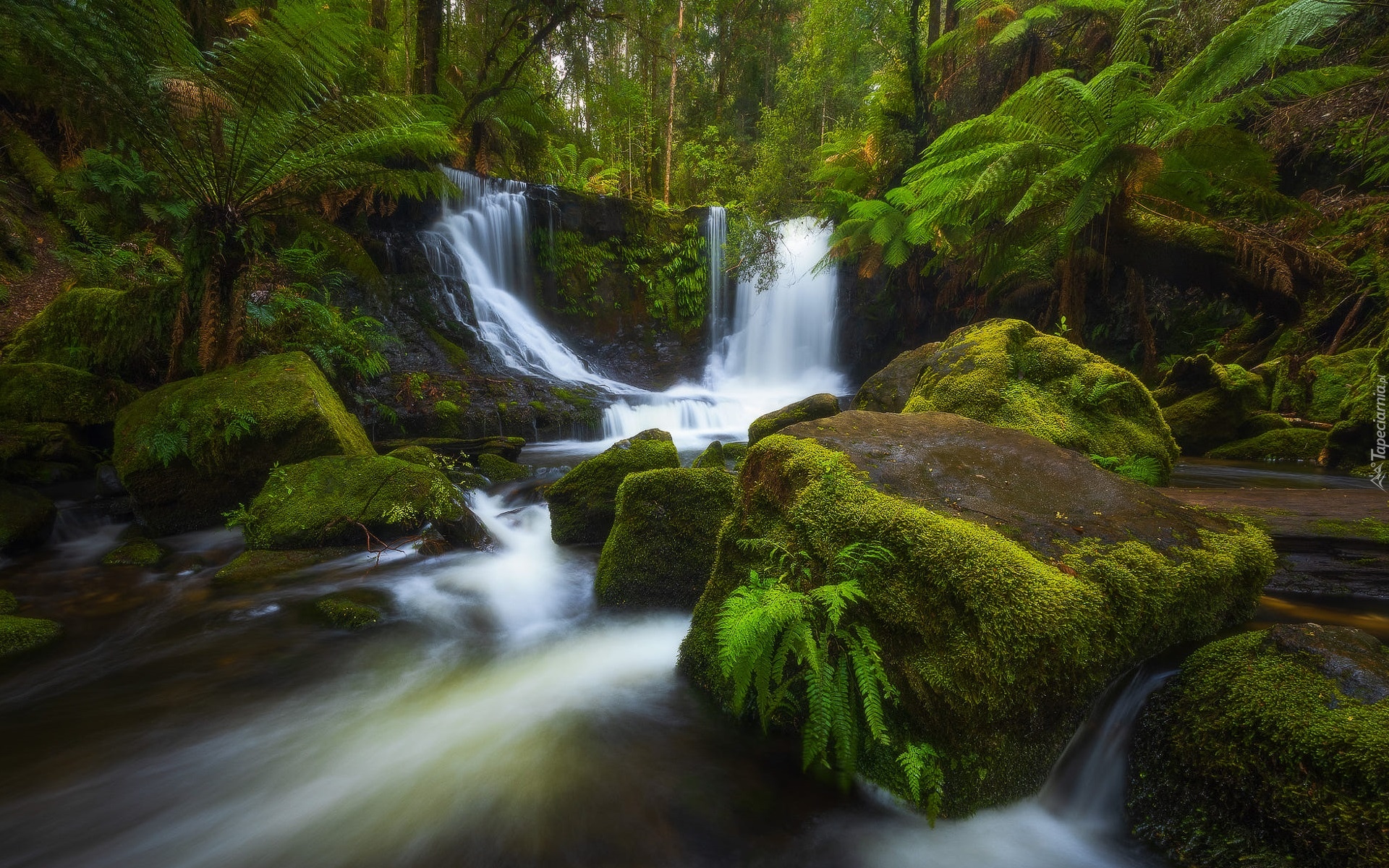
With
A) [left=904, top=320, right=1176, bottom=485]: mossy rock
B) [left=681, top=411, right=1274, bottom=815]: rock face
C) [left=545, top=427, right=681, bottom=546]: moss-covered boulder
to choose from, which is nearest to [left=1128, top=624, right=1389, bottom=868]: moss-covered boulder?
[left=681, top=411, right=1274, bottom=815]: rock face

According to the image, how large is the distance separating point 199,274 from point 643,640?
19.3 ft

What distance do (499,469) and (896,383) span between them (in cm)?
468

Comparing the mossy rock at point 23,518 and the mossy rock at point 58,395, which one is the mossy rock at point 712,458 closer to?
the mossy rock at point 23,518

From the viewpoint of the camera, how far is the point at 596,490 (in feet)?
16.0

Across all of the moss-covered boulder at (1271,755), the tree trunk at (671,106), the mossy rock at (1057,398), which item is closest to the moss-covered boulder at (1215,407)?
the mossy rock at (1057,398)

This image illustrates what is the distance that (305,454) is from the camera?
16.8 feet

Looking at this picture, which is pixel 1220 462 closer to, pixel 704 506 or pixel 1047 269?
pixel 1047 269

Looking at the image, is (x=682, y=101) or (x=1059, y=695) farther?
(x=682, y=101)

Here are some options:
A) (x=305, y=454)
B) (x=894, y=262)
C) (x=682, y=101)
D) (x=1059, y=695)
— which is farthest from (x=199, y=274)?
(x=682, y=101)

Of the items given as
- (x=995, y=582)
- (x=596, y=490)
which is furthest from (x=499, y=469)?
(x=995, y=582)

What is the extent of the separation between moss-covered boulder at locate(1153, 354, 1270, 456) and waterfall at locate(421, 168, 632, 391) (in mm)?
8792

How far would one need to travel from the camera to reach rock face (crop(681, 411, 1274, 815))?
167 cm

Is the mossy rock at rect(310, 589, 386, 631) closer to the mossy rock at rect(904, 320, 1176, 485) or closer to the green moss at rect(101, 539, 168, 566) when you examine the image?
the green moss at rect(101, 539, 168, 566)

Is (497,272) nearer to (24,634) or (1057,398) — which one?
(24,634)
